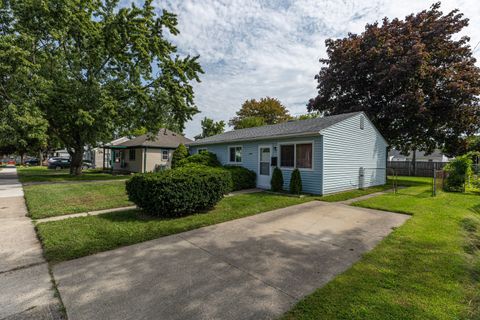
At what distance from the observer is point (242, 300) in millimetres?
2625

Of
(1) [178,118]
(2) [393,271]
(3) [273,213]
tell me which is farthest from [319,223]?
(1) [178,118]

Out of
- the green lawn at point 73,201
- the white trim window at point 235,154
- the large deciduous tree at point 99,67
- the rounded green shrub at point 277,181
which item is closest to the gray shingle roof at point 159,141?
the large deciduous tree at point 99,67

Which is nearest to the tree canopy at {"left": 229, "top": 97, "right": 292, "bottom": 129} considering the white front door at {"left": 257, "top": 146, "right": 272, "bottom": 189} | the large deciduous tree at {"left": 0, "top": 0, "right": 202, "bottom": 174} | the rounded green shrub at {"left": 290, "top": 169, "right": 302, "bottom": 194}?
the large deciduous tree at {"left": 0, "top": 0, "right": 202, "bottom": 174}

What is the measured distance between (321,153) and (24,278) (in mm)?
9187

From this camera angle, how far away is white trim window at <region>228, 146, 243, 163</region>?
44.0ft

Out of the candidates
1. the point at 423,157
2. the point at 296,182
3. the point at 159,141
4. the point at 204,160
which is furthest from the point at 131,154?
the point at 423,157

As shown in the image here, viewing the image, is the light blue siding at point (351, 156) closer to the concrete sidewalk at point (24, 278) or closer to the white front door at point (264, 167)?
the white front door at point (264, 167)

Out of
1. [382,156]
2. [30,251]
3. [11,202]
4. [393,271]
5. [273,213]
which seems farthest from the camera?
[382,156]

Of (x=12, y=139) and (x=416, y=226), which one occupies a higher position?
(x=12, y=139)

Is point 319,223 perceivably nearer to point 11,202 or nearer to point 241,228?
point 241,228

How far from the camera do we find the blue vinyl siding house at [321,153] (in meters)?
9.93

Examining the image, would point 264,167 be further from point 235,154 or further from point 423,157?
point 423,157

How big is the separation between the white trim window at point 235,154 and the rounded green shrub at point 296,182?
13.4ft

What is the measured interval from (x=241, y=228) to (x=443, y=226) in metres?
4.72
